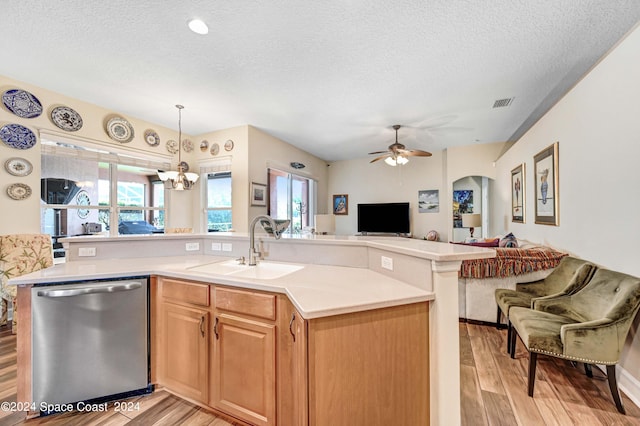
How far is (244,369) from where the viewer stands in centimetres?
147

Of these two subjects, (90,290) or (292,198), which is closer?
(90,290)

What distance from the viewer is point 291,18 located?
2.02m

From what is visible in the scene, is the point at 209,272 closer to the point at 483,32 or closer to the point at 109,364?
the point at 109,364

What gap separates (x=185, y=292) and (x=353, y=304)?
1165mm

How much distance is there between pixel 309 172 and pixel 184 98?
11.1 ft

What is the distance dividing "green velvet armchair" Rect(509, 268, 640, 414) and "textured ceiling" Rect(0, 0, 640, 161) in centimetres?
202

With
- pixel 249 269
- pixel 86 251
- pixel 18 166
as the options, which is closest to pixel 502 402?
pixel 249 269

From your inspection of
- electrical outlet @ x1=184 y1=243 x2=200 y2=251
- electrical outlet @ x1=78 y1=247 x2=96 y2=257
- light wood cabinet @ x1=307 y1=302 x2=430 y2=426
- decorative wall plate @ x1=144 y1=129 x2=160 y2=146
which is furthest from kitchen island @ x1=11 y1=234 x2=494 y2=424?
decorative wall plate @ x1=144 y1=129 x2=160 y2=146

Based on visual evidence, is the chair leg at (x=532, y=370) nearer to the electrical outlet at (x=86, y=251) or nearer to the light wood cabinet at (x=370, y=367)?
the light wood cabinet at (x=370, y=367)

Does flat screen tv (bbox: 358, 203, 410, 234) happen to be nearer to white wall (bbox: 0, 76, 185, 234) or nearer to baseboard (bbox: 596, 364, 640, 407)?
baseboard (bbox: 596, 364, 640, 407)

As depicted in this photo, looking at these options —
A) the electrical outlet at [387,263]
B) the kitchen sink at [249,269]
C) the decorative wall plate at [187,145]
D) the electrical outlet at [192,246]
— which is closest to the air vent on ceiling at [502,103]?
the electrical outlet at [387,263]

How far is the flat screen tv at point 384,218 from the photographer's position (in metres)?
6.34

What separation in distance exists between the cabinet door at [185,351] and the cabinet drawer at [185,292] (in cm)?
5

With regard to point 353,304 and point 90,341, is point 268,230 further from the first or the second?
point 90,341
